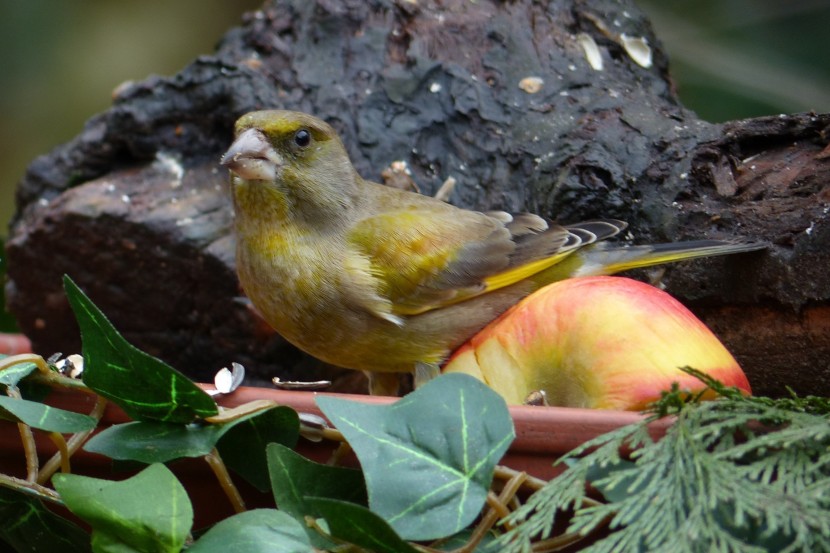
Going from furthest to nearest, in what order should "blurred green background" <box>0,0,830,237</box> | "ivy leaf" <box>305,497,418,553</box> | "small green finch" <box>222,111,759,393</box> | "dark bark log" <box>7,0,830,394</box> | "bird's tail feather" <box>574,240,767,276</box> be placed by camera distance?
"blurred green background" <box>0,0,830,237</box> < "dark bark log" <box>7,0,830,394</box> < "small green finch" <box>222,111,759,393</box> < "bird's tail feather" <box>574,240,767,276</box> < "ivy leaf" <box>305,497,418,553</box>

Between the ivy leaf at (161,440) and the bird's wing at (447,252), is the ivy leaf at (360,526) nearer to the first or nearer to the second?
the ivy leaf at (161,440)

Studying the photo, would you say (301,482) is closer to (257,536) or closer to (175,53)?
(257,536)

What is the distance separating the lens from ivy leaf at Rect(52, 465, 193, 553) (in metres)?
1.04

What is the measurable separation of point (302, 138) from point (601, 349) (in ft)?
2.75

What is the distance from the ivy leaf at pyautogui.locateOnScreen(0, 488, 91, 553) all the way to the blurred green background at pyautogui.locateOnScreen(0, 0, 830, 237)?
2.74 meters

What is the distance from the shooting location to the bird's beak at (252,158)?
1.84m

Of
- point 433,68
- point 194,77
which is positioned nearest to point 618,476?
point 433,68

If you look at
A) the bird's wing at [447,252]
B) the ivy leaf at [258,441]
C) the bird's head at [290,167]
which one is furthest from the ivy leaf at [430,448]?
the bird's head at [290,167]

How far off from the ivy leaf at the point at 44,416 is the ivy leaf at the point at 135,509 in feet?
0.22

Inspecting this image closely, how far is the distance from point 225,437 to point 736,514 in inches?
23.6

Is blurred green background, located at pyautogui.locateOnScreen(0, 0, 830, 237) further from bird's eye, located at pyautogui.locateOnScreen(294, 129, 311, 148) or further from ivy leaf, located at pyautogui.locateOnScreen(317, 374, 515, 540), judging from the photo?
ivy leaf, located at pyautogui.locateOnScreen(317, 374, 515, 540)

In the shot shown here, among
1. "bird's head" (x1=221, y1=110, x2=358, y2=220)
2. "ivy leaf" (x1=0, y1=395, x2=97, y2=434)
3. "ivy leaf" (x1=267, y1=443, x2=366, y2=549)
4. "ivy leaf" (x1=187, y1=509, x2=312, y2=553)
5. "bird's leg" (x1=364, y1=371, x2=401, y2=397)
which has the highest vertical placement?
"bird's head" (x1=221, y1=110, x2=358, y2=220)

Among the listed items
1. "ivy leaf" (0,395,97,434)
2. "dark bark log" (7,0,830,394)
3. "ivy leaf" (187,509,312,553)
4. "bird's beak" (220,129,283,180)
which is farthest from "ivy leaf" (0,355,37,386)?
"dark bark log" (7,0,830,394)

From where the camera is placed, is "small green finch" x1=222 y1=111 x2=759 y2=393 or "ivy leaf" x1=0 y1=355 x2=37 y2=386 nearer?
"ivy leaf" x1=0 y1=355 x2=37 y2=386
